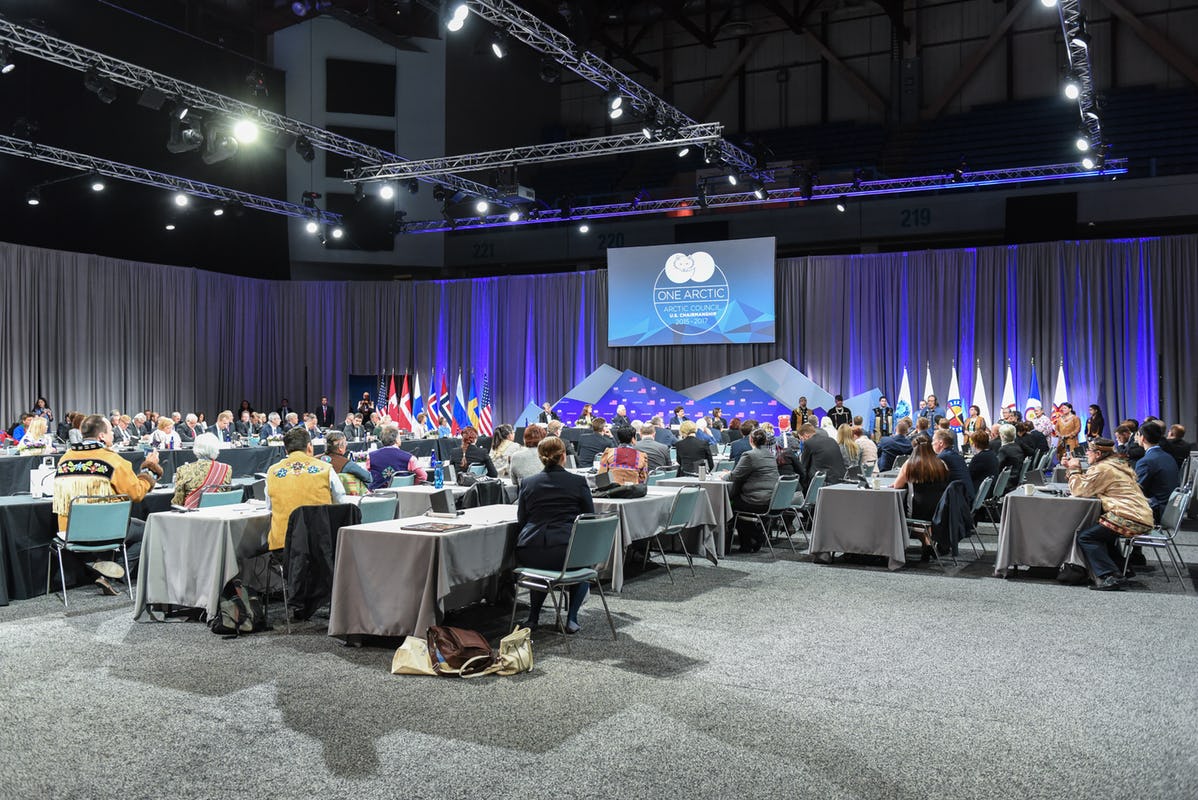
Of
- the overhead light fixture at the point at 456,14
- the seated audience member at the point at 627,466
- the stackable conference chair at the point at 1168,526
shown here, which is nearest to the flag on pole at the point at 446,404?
the overhead light fixture at the point at 456,14

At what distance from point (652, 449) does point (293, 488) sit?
460 cm

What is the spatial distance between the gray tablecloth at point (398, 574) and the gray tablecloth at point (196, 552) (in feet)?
2.40

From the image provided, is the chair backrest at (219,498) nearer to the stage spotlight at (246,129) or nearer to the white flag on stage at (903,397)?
the stage spotlight at (246,129)

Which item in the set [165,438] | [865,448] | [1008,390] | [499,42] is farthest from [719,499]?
[1008,390]

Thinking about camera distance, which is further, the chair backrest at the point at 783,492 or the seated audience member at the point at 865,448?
the seated audience member at the point at 865,448

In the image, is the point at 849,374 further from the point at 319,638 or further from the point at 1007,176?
the point at 319,638

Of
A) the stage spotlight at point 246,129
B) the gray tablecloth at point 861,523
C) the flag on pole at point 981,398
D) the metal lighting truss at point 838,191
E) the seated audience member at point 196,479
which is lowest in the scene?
the gray tablecloth at point 861,523

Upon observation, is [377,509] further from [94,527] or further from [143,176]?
[143,176]

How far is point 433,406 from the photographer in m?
22.2

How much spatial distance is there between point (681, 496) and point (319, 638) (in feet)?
9.66

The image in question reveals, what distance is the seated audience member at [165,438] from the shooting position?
1298 cm

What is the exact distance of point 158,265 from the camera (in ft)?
63.8

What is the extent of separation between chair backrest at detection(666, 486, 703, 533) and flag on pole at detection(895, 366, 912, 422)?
10637 mm

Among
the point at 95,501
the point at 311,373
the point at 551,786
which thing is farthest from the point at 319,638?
the point at 311,373
